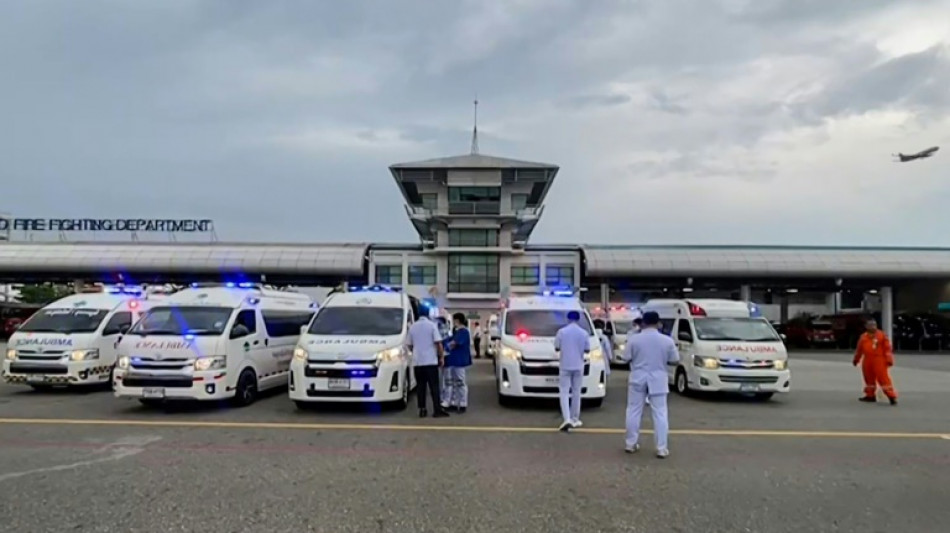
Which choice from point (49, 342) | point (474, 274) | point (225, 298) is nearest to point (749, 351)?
point (225, 298)

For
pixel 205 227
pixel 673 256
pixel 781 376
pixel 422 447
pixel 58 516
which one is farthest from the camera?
pixel 205 227

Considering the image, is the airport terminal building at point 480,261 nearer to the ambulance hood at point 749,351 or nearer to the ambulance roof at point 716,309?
the ambulance roof at point 716,309

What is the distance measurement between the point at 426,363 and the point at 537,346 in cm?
213

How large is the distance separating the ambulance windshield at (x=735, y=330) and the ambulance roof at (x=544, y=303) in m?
2.78

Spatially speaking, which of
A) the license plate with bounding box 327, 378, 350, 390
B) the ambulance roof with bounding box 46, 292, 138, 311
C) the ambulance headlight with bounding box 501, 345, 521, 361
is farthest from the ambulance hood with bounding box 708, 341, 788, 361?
the ambulance roof with bounding box 46, 292, 138, 311

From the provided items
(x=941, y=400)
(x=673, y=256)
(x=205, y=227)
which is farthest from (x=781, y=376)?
(x=205, y=227)

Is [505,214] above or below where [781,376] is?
above

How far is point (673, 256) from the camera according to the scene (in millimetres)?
49062

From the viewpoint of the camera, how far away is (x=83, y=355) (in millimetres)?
14539

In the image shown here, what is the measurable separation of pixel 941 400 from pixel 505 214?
37.8 m

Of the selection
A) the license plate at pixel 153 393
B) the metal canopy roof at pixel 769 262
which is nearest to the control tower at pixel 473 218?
the metal canopy roof at pixel 769 262

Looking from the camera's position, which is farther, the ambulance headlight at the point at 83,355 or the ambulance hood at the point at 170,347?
the ambulance headlight at the point at 83,355

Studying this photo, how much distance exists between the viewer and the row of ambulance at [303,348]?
11.7 metres

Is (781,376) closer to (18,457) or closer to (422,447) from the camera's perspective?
(422,447)
